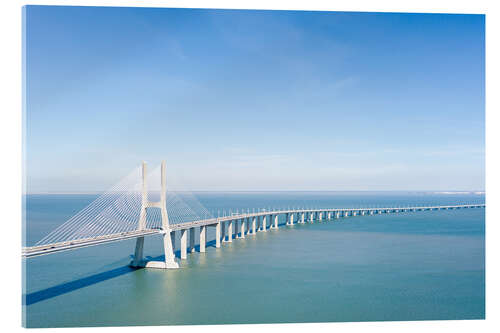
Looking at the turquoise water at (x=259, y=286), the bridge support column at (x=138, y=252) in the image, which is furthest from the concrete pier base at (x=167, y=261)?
the turquoise water at (x=259, y=286)

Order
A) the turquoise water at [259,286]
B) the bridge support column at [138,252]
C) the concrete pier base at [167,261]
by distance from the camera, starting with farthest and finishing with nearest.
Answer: the concrete pier base at [167,261] → the bridge support column at [138,252] → the turquoise water at [259,286]

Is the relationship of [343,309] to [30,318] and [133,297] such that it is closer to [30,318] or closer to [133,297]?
[133,297]

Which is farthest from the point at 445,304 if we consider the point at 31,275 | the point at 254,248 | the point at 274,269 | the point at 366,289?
the point at 31,275

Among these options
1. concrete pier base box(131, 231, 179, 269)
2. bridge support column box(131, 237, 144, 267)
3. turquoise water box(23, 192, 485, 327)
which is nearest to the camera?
turquoise water box(23, 192, 485, 327)

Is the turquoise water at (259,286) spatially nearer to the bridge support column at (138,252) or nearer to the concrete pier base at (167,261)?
the concrete pier base at (167,261)

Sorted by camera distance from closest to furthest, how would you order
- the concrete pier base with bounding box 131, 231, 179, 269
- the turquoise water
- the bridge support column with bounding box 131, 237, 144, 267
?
the turquoise water
the bridge support column with bounding box 131, 237, 144, 267
the concrete pier base with bounding box 131, 231, 179, 269

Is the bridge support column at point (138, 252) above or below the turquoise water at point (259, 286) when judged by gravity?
above

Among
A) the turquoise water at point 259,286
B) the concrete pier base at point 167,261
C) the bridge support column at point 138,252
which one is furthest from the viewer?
the concrete pier base at point 167,261

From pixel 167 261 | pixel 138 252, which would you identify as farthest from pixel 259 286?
pixel 138 252

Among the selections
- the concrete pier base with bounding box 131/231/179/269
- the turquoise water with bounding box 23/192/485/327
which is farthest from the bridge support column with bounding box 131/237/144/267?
the turquoise water with bounding box 23/192/485/327

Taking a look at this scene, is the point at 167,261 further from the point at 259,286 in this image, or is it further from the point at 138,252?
the point at 259,286

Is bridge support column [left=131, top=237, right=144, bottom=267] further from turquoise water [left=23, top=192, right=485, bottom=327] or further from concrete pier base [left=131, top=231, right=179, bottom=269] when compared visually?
turquoise water [left=23, top=192, right=485, bottom=327]
